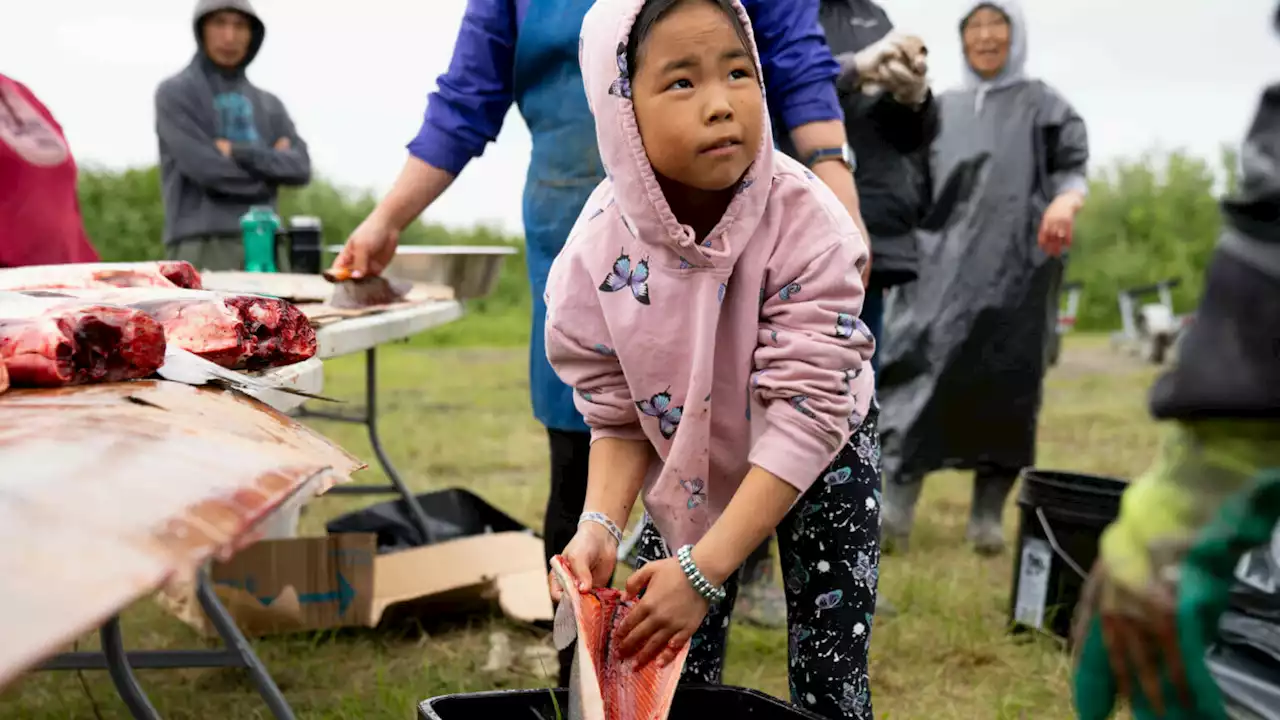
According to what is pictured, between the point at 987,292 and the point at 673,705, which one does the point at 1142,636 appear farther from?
the point at 987,292

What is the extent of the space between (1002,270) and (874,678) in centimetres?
180

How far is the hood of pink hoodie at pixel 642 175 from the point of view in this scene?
147cm

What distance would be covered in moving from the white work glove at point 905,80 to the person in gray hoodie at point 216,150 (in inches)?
123

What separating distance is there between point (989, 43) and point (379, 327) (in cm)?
269

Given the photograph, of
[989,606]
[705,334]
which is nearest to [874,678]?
[989,606]

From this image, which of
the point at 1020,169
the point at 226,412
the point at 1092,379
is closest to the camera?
the point at 226,412

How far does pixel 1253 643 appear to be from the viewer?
5.91ft

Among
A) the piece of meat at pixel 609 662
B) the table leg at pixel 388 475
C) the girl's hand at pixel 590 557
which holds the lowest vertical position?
the table leg at pixel 388 475

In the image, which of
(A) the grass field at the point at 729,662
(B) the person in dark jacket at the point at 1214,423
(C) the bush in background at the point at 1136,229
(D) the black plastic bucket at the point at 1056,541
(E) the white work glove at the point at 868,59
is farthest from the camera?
(C) the bush in background at the point at 1136,229

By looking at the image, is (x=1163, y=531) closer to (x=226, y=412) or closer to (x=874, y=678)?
(x=226, y=412)

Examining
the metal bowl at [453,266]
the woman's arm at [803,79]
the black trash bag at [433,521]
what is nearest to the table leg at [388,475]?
the black trash bag at [433,521]

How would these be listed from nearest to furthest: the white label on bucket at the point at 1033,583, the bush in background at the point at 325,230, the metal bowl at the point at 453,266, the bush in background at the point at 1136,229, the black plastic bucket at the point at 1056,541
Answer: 1. the black plastic bucket at the point at 1056,541
2. the white label on bucket at the point at 1033,583
3. the metal bowl at the point at 453,266
4. the bush in background at the point at 325,230
5. the bush in background at the point at 1136,229

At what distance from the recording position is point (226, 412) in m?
1.25

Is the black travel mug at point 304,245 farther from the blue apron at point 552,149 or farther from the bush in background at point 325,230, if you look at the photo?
the bush in background at point 325,230
